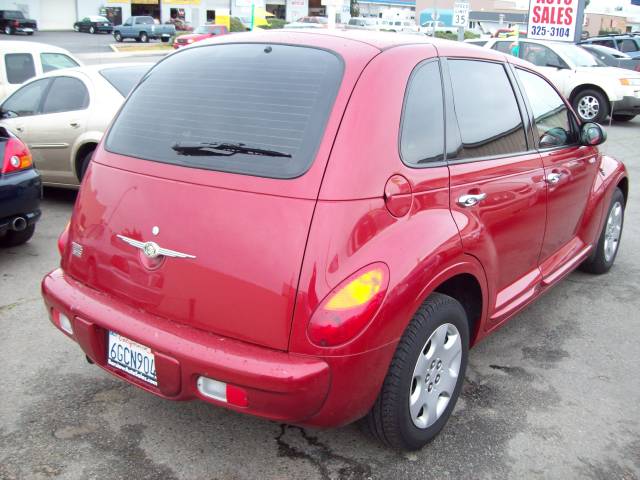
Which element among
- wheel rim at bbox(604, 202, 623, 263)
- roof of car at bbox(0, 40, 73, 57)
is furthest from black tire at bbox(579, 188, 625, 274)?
roof of car at bbox(0, 40, 73, 57)

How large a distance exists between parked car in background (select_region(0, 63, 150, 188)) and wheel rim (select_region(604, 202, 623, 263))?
473 cm

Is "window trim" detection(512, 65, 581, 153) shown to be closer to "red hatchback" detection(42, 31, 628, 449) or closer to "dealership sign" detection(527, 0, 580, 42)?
"red hatchback" detection(42, 31, 628, 449)

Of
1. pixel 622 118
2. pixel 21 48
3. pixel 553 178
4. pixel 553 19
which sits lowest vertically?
pixel 622 118

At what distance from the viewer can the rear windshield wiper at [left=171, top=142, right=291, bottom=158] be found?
8.30 ft

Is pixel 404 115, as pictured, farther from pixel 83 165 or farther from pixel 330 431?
pixel 83 165

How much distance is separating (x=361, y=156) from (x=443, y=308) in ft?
2.45

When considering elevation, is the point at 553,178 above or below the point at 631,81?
below

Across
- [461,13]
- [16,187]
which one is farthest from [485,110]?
[461,13]

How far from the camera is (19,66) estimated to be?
31.5ft

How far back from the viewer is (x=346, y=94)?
2514 mm

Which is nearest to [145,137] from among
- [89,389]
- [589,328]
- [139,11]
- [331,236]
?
Result: [331,236]

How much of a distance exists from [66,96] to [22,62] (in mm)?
3441

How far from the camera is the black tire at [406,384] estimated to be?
2527 mm

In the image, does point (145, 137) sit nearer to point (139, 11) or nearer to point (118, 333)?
point (118, 333)
